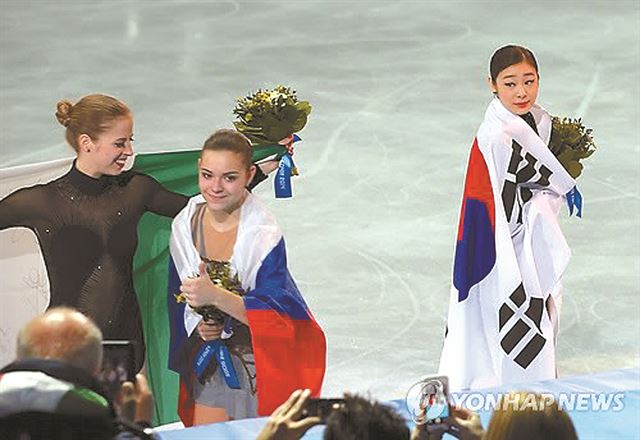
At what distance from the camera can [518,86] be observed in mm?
6770

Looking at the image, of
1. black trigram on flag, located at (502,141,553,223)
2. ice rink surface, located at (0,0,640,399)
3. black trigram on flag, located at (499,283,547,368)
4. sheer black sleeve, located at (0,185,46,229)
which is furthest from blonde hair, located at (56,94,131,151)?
ice rink surface, located at (0,0,640,399)

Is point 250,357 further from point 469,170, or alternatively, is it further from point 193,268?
point 469,170

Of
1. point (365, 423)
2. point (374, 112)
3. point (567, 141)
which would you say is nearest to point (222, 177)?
point (567, 141)

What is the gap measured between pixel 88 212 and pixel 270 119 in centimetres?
86

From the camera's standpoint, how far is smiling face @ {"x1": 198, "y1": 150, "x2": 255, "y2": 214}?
600 cm

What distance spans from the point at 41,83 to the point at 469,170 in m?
6.23

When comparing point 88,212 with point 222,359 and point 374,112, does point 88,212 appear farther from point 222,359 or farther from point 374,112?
point 374,112

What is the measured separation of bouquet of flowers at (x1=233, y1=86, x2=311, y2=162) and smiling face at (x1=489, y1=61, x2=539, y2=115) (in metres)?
0.98

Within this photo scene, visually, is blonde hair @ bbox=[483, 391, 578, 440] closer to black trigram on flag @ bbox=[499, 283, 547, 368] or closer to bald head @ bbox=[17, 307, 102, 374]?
bald head @ bbox=[17, 307, 102, 374]

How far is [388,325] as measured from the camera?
8.63 m

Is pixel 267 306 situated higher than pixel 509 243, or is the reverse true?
pixel 509 243
